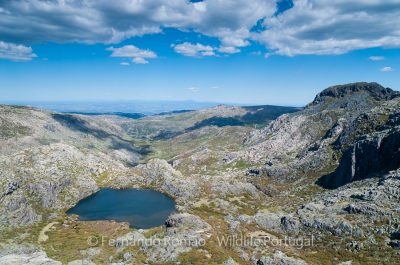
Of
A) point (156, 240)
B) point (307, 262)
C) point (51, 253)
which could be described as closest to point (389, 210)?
point (307, 262)

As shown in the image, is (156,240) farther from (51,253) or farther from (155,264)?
(51,253)

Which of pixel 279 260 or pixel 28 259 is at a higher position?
pixel 279 260

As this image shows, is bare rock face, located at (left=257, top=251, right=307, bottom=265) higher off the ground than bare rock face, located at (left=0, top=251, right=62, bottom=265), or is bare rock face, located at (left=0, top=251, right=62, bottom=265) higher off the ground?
bare rock face, located at (left=257, top=251, right=307, bottom=265)

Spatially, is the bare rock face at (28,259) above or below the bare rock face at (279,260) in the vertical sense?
below

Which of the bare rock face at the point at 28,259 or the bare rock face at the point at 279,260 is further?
the bare rock face at the point at 28,259

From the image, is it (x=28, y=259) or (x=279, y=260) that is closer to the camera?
(x=279, y=260)

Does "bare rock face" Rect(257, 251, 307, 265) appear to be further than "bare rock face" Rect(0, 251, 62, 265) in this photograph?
No

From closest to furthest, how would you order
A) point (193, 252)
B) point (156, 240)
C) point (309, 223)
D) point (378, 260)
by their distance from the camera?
1. point (378, 260)
2. point (193, 252)
3. point (156, 240)
4. point (309, 223)

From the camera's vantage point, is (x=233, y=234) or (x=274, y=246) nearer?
(x=274, y=246)

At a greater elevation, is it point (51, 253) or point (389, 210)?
point (389, 210)

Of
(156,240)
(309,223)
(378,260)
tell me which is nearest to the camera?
(378,260)

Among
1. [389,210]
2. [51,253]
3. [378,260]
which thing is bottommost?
[51,253]
